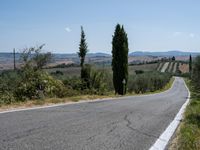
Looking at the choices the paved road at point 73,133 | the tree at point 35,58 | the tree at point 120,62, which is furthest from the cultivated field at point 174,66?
the paved road at point 73,133

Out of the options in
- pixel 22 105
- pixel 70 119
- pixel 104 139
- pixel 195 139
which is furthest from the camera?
pixel 22 105

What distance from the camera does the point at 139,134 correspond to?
9.48 metres

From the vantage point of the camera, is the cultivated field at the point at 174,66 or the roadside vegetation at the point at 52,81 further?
the cultivated field at the point at 174,66

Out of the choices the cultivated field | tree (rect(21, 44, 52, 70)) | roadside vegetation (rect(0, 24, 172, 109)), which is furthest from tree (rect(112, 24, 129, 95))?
the cultivated field

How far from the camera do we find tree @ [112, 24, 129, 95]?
46300mm

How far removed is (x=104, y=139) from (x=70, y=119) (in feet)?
9.84

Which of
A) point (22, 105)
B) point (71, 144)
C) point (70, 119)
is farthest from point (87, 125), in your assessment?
point (22, 105)

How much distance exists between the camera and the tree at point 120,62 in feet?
152

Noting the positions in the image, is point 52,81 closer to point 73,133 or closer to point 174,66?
point 73,133

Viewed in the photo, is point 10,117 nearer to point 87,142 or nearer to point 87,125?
point 87,125

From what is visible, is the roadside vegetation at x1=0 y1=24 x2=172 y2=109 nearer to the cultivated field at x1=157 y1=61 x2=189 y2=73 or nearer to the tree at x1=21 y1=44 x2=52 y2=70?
the tree at x1=21 y1=44 x2=52 y2=70

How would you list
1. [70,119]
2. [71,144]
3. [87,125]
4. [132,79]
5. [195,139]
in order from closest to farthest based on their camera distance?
1. [71,144]
2. [195,139]
3. [87,125]
4. [70,119]
5. [132,79]

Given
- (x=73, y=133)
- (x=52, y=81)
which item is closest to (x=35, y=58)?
(x=52, y=81)

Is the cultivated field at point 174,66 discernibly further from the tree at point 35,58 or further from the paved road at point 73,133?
the paved road at point 73,133
